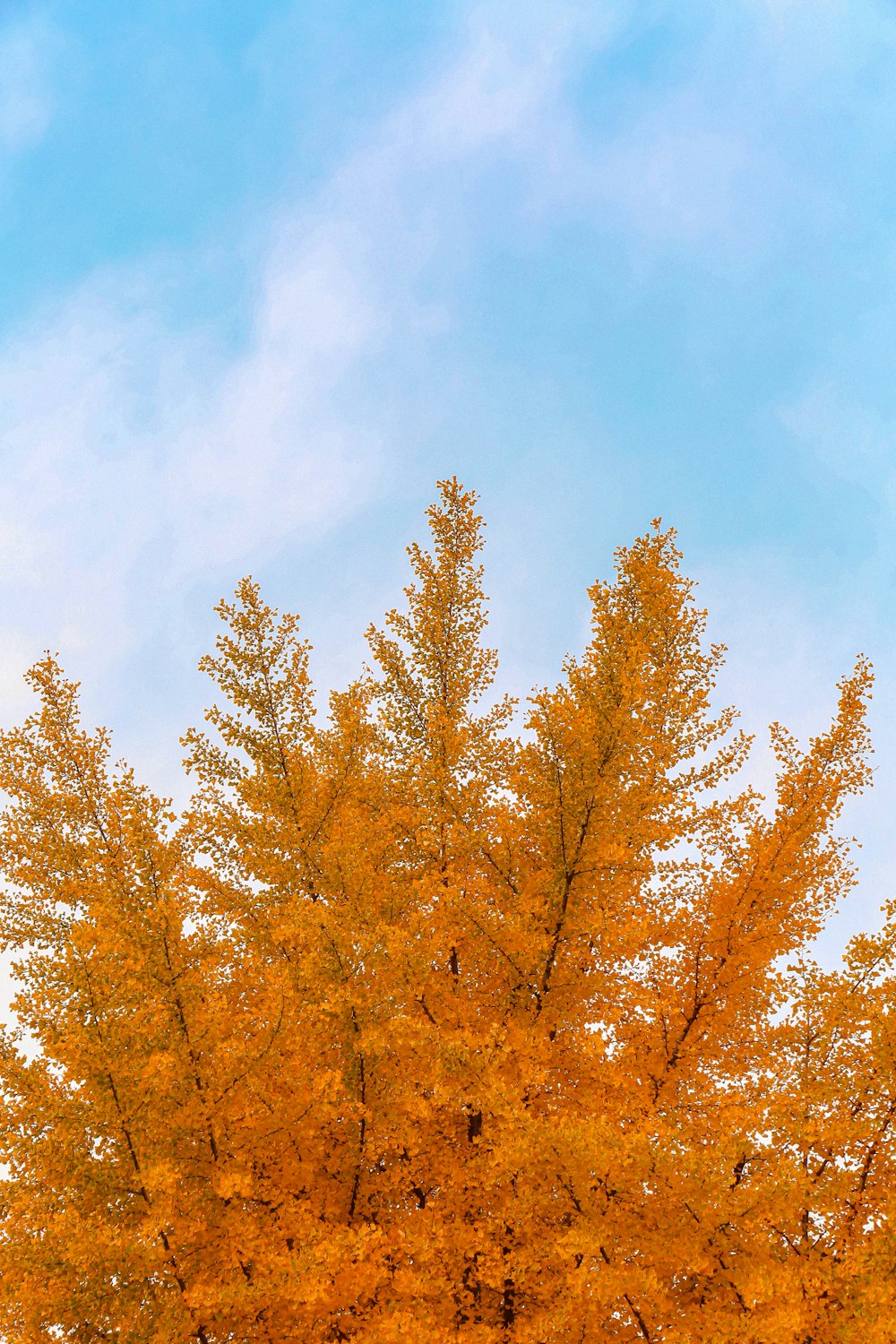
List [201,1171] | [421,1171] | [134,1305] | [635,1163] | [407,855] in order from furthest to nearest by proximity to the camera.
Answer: [407,855] → [421,1171] → [201,1171] → [134,1305] → [635,1163]

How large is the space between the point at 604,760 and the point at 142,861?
396cm

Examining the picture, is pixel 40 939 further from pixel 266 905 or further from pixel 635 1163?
Result: pixel 635 1163

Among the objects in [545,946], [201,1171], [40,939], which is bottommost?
[201,1171]

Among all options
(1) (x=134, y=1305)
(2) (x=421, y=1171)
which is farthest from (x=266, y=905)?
(1) (x=134, y=1305)

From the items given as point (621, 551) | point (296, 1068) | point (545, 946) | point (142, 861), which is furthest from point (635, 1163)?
point (621, 551)

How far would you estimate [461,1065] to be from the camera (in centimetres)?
642

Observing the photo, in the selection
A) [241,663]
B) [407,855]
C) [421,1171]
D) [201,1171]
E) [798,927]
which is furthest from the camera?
[241,663]

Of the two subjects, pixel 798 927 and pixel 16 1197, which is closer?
pixel 16 1197

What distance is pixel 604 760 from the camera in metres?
7.36

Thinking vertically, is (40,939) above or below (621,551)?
below

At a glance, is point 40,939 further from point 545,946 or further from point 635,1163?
point 635,1163

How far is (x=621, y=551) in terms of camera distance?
31.4 ft

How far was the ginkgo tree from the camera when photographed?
18.2 feet

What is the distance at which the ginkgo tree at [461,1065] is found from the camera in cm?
556
